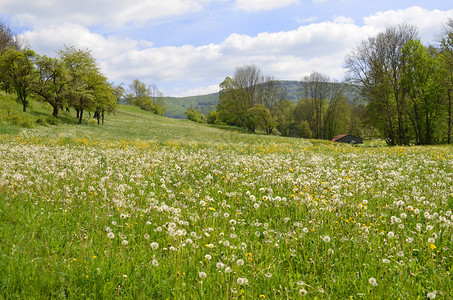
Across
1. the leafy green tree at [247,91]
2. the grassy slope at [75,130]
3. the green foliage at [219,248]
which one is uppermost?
the leafy green tree at [247,91]

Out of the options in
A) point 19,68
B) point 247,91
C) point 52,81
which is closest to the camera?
point 19,68

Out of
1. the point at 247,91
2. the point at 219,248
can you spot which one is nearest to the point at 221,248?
the point at 219,248

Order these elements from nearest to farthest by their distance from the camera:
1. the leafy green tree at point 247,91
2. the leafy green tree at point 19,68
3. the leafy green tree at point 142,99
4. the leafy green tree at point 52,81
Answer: the leafy green tree at point 19,68 < the leafy green tree at point 52,81 < the leafy green tree at point 247,91 < the leafy green tree at point 142,99

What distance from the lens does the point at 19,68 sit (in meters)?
34.6

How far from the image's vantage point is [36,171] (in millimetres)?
7145

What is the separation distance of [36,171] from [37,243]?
4.69m

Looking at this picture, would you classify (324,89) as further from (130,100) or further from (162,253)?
(130,100)

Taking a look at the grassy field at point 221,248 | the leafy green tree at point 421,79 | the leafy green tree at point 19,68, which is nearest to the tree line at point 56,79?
the leafy green tree at point 19,68

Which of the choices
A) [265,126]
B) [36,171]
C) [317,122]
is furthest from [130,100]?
[36,171]

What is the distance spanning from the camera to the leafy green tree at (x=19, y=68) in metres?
33.7

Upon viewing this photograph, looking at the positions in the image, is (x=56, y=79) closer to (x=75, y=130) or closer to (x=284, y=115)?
(x=75, y=130)

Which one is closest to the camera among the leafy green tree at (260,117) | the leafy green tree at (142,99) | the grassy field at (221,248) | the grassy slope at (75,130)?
the grassy field at (221,248)

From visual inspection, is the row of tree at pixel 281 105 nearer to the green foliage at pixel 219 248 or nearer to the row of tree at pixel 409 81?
the row of tree at pixel 409 81

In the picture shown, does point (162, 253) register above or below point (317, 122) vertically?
below
